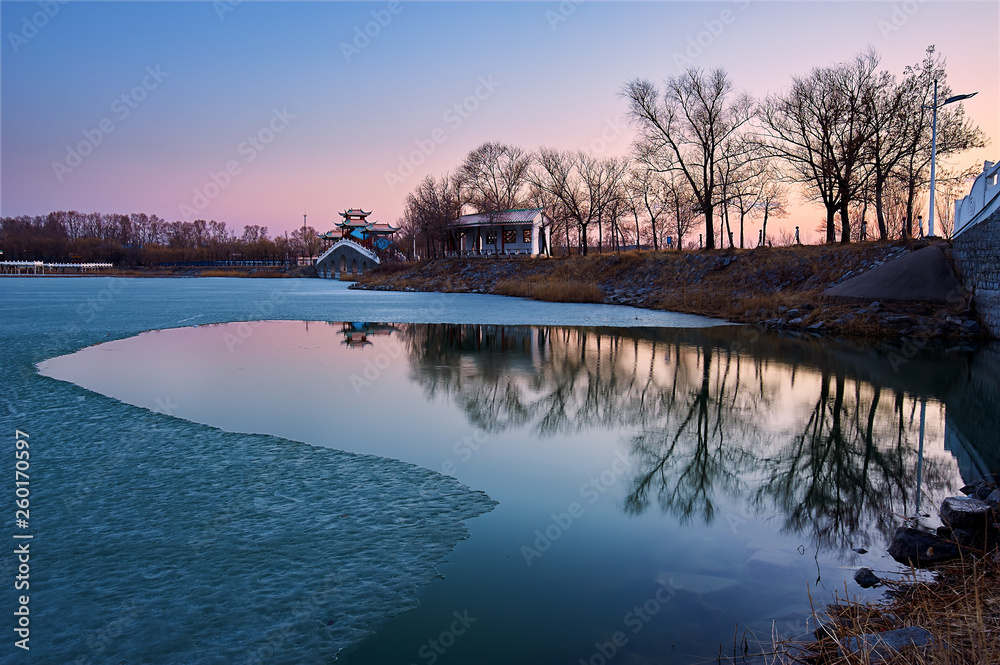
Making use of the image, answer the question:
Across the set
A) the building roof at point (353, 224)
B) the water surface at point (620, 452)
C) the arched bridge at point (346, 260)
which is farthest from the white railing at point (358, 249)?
the water surface at point (620, 452)

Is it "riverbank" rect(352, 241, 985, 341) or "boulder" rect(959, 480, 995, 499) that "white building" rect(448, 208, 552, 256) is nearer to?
"riverbank" rect(352, 241, 985, 341)

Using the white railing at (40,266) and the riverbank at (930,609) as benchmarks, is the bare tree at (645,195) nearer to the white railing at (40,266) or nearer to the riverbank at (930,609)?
the riverbank at (930,609)

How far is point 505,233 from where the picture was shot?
78750 millimetres

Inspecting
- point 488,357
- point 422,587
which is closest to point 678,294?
point 488,357

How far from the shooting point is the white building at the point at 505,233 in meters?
76.8

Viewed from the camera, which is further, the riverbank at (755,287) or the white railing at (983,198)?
the riverbank at (755,287)

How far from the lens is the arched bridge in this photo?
112 m

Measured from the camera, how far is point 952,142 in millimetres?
40469

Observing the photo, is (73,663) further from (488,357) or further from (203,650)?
(488,357)

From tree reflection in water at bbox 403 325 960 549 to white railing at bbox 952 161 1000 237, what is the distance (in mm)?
5938

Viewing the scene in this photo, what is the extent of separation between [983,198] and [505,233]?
59807mm

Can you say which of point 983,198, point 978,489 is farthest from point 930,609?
point 983,198

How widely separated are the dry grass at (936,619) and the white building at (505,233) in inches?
2745

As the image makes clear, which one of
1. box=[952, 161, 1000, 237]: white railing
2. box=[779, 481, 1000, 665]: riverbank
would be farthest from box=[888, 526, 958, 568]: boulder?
box=[952, 161, 1000, 237]: white railing
